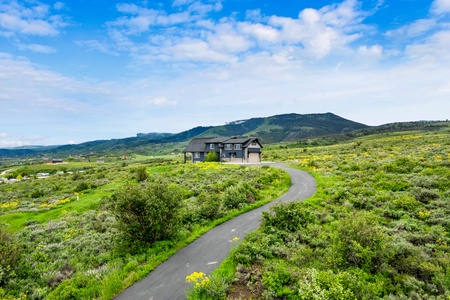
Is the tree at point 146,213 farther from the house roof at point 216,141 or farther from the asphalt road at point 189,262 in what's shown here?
the house roof at point 216,141

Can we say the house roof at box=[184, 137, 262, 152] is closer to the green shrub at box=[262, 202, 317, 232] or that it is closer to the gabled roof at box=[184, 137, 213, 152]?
the gabled roof at box=[184, 137, 213, 152]

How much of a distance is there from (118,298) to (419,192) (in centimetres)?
2140

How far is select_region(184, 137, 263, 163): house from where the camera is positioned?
193ft

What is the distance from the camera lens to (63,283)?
10164 mm

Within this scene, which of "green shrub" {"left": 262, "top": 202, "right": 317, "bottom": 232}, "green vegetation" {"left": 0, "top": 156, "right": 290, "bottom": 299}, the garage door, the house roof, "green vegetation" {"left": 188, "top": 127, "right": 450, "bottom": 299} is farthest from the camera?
the garage door

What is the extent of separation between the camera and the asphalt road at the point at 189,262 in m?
9.57

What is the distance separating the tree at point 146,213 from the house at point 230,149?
45544 millimetres

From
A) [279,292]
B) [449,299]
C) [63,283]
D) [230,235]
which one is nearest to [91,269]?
[63,283]

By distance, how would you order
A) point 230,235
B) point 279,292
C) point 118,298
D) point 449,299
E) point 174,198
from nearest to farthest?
point 449,299 < point 279,292 < point 118,298 < point 174,198 < point 230,235

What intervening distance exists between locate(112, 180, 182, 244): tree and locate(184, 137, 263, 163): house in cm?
4554

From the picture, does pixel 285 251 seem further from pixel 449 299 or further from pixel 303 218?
pixel 449 299

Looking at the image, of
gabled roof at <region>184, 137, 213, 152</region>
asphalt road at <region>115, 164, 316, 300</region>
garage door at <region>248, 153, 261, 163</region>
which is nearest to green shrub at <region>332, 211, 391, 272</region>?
asphalt road at <region>115, 164, 316, 300</region>

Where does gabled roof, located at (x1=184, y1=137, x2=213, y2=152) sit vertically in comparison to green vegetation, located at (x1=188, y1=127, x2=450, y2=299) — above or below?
above

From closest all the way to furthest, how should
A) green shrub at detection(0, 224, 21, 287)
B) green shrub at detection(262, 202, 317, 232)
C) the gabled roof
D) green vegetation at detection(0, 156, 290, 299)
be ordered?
1. green vegetation at detection(0, 156, 290, 299)
2. green shrub at detection(0, 224, 21, 287)
3. green shrub at detection(262, 202, 317, 232)
4. the gabled roof
